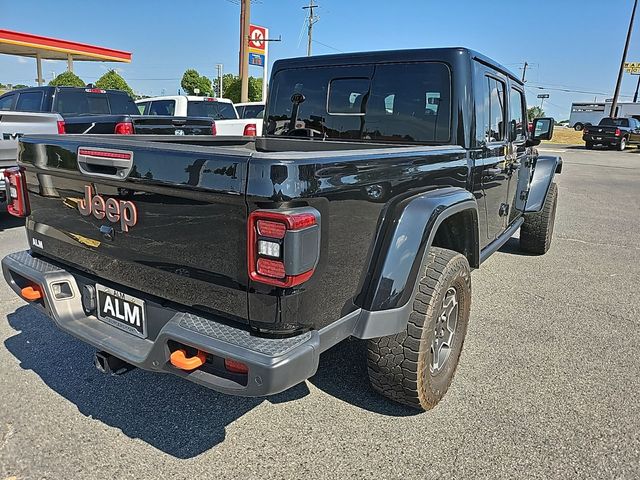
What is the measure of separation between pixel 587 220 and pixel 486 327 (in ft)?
18.1

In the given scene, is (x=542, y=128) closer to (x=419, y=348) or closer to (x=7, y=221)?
(x=419, y=348)

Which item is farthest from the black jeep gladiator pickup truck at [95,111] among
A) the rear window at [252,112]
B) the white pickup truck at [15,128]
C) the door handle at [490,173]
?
the door handle at [490,173]

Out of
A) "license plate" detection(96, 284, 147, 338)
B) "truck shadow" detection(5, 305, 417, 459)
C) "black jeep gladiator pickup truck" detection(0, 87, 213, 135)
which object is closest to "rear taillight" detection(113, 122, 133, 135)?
"black jeep gladiator pickup truck" detection(0, 87, 213, 135)

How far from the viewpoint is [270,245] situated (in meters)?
1.69

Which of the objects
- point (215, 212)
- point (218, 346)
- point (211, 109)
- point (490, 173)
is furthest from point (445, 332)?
point (211, 109)

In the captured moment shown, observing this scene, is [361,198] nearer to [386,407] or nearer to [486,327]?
[386,407]

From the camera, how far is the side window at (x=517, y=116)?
166 inches

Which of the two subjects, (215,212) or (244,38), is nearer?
(215,212)

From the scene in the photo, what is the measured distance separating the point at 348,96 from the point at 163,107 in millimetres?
8590

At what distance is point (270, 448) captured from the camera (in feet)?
7.63

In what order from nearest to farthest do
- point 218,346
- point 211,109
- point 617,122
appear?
point 218,346, point 211,109, point 617,122

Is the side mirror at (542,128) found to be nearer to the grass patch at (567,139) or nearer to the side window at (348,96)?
the side window at (348,96)

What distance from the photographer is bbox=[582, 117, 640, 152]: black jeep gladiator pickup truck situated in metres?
25.8

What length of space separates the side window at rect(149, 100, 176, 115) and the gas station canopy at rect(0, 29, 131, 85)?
67.6 ft
